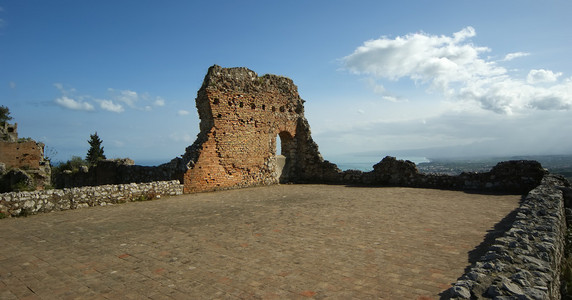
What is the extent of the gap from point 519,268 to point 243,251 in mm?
3432

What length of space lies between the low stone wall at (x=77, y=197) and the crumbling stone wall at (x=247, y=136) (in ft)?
4.43

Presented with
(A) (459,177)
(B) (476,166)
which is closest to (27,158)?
(A) (459,177)

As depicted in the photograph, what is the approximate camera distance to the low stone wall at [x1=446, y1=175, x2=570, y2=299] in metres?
2.77

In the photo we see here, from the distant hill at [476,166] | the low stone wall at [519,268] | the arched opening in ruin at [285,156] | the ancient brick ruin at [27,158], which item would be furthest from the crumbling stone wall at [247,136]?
the ancient brick ruin at [27,158]

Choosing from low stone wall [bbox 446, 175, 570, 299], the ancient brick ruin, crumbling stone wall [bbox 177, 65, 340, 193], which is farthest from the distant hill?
the ancient brick ruin

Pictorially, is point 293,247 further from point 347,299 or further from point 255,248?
point 347,299

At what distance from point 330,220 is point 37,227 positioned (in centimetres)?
612

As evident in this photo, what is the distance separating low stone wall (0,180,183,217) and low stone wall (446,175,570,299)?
9.49 meters

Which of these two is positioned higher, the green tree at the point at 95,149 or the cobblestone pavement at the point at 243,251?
the green tree at the point at 95,149

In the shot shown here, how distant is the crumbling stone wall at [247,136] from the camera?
1332 centimetres

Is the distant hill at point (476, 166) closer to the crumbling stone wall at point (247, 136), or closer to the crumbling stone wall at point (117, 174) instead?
the crumbling stone wall at point (247, 136)

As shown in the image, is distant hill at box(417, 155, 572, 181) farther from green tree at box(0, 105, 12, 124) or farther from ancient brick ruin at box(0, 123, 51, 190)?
green tree at box(0, 105, 12, 124)

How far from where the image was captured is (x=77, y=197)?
9203 mm

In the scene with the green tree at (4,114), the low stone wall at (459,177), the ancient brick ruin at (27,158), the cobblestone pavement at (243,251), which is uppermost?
the green tree at (4,114)
